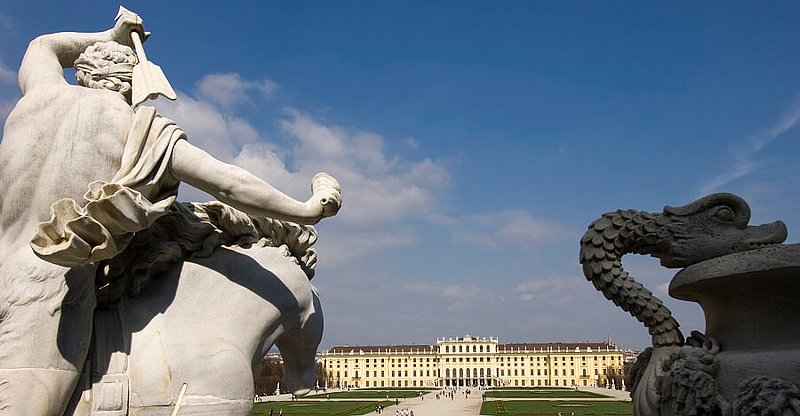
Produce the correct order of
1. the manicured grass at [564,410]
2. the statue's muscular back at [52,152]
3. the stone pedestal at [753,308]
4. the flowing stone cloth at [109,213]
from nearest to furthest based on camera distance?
the flowing stone cloth at [109,213] → the statue's muscular back at [52,152] → the stone pedestal at [753,308] → the manicured grass at [564,410]

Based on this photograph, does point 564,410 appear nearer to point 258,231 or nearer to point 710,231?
point 710,231

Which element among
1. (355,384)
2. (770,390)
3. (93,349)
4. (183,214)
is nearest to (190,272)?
(183,214)

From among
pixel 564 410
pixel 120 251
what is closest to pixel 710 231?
pixel 120 251

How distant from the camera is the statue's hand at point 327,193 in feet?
11.2

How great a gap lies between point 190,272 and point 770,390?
2.86m

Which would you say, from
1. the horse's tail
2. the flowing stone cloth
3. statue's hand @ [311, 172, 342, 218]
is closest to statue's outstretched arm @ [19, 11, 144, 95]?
the flowing stone cloth

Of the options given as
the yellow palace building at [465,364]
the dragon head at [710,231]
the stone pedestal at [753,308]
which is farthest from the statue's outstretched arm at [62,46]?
the yellow palace building at [465,364]

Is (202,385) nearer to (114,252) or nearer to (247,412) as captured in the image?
(247,412)

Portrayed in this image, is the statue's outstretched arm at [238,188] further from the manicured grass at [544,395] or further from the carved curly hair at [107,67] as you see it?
the manicured grass at [544,395]

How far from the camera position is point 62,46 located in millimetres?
3721

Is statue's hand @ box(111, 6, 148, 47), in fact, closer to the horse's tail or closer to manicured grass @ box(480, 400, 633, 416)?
the horse's tail

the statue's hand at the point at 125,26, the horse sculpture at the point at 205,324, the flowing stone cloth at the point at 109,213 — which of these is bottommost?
the horse sculpture at the point at 205,324

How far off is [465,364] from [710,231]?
14901 centimetres

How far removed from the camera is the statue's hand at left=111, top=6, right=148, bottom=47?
3.73 meters
